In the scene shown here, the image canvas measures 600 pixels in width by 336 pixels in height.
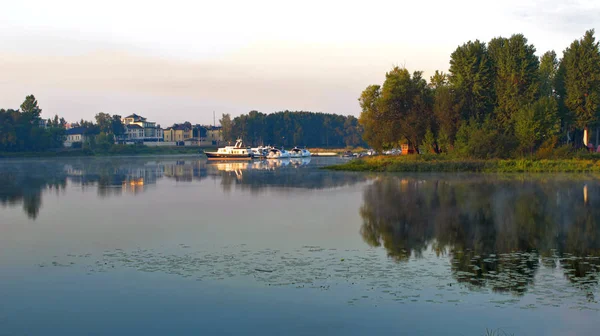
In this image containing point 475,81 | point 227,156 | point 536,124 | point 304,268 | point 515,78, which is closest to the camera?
point 304,268

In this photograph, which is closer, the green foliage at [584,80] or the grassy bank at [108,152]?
the green foliage at [584,80]

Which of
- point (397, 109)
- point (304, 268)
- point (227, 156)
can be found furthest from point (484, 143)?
point (227, 156)

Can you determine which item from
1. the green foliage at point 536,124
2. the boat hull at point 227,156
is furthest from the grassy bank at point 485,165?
the boat hull at point 227,156

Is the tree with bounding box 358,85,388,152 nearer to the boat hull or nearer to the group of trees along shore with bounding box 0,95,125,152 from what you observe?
the boat hull

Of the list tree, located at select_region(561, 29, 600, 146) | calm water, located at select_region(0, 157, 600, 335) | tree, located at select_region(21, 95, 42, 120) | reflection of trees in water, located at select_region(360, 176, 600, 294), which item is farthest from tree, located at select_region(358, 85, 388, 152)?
tree, located at select_region(21, 95, 42, 120)

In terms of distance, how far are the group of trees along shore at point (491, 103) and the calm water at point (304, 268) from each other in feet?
113

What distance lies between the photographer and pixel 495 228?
23.7m

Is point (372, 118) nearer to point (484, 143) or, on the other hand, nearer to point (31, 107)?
point (484, 143)

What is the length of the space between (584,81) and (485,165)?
19216 millimetres

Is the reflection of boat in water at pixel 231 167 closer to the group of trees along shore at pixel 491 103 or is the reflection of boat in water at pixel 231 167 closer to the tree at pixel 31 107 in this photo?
the group of trees along shore at pixel 491 103

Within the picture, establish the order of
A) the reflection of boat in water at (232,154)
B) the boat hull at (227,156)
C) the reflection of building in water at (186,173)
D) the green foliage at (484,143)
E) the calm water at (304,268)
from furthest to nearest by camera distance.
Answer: the reflection of boat in water at (232,154), the boat hull at (227,156), the green foliage at (484,143), the reflection of building in water at (186,173), the calm water at (304,268)

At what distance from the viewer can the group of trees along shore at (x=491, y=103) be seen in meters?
66.1

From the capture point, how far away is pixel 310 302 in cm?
1362

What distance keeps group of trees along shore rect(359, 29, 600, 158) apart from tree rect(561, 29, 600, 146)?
105mm
